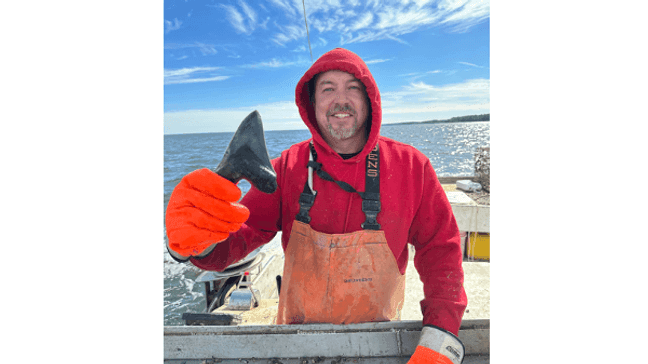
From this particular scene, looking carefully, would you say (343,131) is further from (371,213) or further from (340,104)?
(371,213)

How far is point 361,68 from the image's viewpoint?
Result: 5.32 ft

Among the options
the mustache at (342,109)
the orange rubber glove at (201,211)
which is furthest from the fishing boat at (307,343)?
the mustache at (342,109)

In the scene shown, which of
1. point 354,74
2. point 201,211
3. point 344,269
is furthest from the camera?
point 354,74

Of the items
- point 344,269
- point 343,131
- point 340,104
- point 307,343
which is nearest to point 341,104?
point 340,104

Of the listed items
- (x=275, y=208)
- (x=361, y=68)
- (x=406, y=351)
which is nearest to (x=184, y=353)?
(x=275, y=208)

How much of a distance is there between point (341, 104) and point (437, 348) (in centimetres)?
126

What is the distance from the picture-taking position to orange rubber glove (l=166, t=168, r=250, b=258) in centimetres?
108

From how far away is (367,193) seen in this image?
152 centimetres

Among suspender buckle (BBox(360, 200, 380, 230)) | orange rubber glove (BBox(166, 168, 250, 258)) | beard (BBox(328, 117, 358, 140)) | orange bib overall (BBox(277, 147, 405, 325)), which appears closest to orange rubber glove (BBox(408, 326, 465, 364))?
orange bib overall (BBox(277, 147, 405, 325))

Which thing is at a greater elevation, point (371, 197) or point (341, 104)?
point (341, 104)

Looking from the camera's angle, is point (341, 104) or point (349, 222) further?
point (341, 104)

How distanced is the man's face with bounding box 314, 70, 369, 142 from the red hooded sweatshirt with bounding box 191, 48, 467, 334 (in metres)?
0.06

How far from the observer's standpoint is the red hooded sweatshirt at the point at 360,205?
1.46 metres

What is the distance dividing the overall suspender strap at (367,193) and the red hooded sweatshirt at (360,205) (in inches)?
1.1
